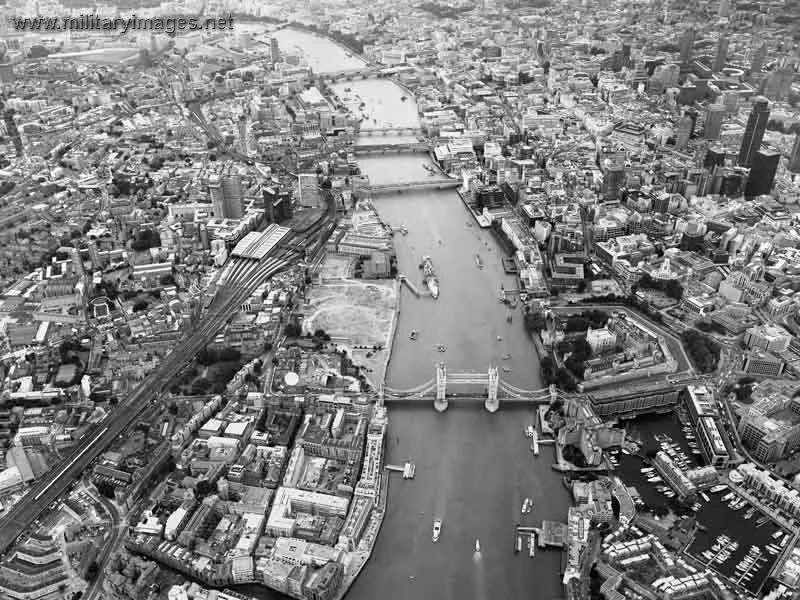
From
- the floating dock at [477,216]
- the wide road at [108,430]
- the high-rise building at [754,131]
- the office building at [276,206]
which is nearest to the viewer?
the wide road at [108,430]

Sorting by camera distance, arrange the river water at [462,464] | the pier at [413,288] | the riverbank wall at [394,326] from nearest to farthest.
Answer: the river water at [462,464] → the riverbank wall at [394,326] → the pier at [413,288]

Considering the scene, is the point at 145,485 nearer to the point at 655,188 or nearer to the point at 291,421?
the point at 291,421

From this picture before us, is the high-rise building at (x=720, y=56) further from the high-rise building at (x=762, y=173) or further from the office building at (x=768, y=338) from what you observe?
the office building at (x=768, y=338)

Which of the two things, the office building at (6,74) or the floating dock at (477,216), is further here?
the office building at (6,74)

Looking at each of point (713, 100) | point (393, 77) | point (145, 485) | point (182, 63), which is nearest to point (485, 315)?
point (145, 485)

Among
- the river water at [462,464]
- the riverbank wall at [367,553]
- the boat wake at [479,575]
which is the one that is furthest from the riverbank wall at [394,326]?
the boat wake at [479,575]

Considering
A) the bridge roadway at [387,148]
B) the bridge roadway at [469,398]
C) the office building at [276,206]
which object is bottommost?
the bridge roadway at [469,398]
